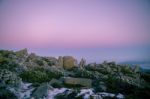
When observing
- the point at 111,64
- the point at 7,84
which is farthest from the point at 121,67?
the point at 7,84

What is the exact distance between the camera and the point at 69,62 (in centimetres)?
1402

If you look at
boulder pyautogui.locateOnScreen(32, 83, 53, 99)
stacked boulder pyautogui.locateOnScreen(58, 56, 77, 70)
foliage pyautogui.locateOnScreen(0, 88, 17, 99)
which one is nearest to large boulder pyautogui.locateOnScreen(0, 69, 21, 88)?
foliage pyautogui.locateOnScreen(0, 88, 17, 99)

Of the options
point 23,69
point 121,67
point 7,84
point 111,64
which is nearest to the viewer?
point 7,84

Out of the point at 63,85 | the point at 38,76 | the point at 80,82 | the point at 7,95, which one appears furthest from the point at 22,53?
the point at 7,95

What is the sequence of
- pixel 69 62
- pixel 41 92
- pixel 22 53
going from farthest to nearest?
pixel 22 53, pixel 69 62, pixel 41 92

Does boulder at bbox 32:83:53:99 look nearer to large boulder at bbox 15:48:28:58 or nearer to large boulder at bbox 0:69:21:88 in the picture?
large boulder at bbox 0:69:21:88

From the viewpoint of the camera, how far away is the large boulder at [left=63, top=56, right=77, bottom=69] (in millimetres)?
13862

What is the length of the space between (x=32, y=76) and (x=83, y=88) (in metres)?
2.71

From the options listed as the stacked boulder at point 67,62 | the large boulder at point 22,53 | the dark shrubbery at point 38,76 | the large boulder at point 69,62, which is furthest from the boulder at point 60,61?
the dark shrubbery at point 38,76

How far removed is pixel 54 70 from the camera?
447 inches

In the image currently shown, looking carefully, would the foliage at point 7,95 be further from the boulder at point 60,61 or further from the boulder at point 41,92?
the boulder at point 60,61

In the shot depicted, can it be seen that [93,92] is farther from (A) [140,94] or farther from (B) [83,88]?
(A) [140,94]

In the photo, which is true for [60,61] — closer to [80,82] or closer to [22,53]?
[22,53]

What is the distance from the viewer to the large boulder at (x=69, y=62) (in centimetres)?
A: 1386
